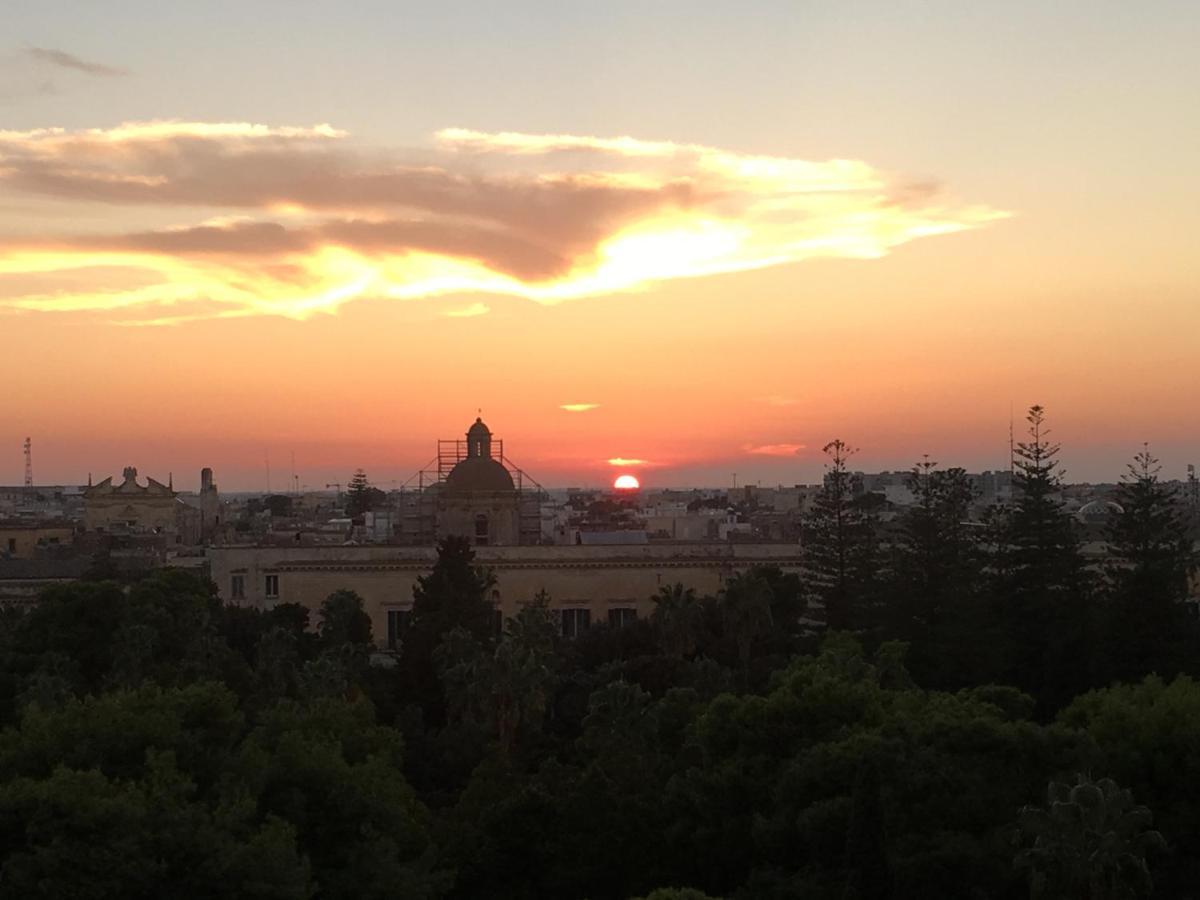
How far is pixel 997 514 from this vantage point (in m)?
51.7

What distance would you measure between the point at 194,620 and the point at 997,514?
71.3ft

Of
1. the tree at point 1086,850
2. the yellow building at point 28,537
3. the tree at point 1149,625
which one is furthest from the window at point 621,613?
the tree at point 1086,850

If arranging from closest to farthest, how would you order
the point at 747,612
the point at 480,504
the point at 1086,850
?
the point at 1086,850
the point at 747,612
the point at 480,504

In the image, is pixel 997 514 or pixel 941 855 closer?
pixel 941 855

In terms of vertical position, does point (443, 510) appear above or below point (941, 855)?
above

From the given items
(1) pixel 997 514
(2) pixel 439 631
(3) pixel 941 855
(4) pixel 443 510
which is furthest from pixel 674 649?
(3) pixel 941 855

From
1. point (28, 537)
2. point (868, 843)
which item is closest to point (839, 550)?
point (868, 843)

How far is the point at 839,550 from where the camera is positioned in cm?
5366

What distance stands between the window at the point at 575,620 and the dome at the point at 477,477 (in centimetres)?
711

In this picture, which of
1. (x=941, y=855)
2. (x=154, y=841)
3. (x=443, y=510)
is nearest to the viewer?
(x=154, y=841)

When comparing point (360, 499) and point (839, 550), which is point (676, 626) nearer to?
point (839, 550)

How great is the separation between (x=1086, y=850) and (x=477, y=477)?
1838 inches

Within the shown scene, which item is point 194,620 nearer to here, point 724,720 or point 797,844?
point 724,720

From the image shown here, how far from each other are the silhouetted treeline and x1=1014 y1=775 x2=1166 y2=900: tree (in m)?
0.04
